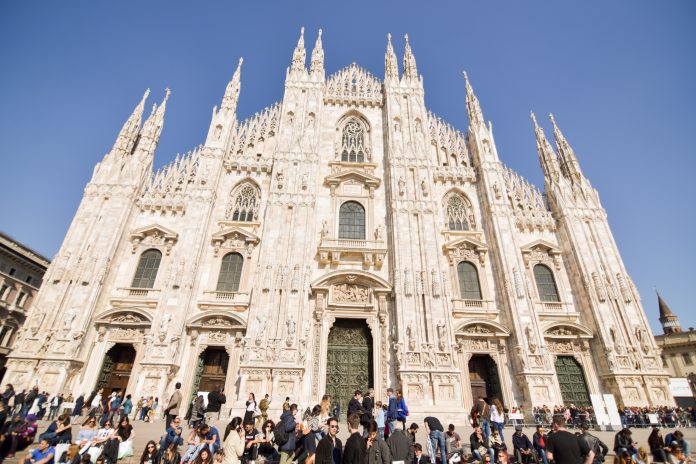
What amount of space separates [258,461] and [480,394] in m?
13.4

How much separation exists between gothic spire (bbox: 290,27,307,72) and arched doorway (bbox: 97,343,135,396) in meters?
21.5

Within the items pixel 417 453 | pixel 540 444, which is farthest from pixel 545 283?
pixel 417 453

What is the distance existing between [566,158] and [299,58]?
20825mm

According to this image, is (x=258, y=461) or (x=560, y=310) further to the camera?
(x=560, y=310)

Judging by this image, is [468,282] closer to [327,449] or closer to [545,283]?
[545,283]

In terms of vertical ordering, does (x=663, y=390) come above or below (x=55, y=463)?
above

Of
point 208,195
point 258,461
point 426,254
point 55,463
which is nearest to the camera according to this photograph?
point 55,463

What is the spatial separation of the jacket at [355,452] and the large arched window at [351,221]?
15.9 m

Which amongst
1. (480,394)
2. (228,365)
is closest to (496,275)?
(480,394)

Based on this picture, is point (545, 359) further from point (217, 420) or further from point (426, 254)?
point (217, 420)

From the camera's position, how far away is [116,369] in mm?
17469

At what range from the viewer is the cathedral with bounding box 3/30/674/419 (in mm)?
16562

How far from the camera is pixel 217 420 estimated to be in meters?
14.8

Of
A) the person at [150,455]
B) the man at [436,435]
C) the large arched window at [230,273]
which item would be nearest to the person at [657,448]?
the man at [436,435]
